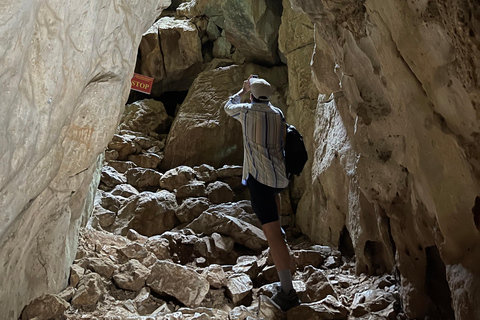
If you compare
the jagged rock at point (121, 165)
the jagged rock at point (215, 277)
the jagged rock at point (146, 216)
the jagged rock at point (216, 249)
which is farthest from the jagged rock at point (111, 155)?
the jagged rock at point (215, 277)

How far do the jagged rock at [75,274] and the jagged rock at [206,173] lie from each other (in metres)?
5.24

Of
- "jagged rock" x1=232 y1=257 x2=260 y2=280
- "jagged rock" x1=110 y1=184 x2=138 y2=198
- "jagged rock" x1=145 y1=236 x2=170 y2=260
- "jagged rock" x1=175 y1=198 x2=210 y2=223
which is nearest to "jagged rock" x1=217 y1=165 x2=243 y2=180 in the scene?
"jagged rock" x1=175 y1=198 x2=210 y2=223

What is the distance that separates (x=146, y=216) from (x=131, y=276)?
3332mm

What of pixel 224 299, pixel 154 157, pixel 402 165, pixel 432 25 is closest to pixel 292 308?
pixel 224 299

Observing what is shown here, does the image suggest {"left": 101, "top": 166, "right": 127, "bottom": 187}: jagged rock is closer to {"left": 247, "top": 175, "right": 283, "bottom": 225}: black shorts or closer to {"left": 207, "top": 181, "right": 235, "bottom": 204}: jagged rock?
{"left": 207, "top": 181, "right": 235, "bottom": 204}: jagged rock

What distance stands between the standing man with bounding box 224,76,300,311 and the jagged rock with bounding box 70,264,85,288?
4.73 feet

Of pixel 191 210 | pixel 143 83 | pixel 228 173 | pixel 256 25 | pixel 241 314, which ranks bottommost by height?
pixel 241 314

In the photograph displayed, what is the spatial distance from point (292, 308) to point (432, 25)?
2.05m

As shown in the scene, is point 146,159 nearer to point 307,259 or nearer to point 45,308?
point 307,259

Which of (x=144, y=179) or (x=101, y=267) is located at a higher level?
(x=144, y=179)

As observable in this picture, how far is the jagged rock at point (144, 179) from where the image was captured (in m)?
8.64

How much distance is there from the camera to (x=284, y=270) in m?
3.05

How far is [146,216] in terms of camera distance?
21.8 ft

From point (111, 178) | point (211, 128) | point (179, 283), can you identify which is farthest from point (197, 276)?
point (211, 128)
